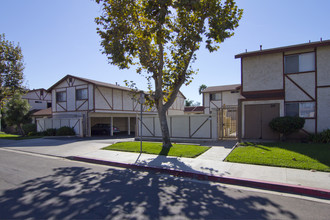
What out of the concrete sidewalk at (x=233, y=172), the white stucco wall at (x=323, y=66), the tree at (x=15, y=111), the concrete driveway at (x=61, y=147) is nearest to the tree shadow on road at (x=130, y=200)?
the concrete sidewalk at (x=233, y=172)

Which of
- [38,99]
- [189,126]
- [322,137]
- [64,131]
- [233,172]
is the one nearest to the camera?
[233,172]

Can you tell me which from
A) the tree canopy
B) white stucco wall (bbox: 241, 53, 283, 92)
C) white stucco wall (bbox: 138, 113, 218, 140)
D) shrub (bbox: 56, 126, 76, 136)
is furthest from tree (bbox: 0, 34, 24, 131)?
white stucco wall (bbox: 241, 53, 283, 92)

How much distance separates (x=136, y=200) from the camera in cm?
457

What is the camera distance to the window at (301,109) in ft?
38.7

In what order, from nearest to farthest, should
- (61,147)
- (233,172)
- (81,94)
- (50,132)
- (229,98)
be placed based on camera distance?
(233,172)
(61,147)
(50,132)
(81,94)
(229,98)

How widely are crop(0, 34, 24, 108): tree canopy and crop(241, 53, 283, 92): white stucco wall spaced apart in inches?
889

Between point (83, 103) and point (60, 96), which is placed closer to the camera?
point (83, 103)

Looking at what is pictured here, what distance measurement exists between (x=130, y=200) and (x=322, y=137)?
11.0m

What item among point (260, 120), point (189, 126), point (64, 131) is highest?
point (260, 120)

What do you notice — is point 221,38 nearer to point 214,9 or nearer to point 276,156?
point 214,9

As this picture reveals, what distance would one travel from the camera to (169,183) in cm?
586

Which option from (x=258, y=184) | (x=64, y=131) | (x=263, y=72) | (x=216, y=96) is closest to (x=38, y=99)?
(x=64, y=131)

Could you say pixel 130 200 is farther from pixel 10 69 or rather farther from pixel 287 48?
pixel 10 69

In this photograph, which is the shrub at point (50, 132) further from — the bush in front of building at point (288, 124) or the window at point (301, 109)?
the window at point (301, 109)
